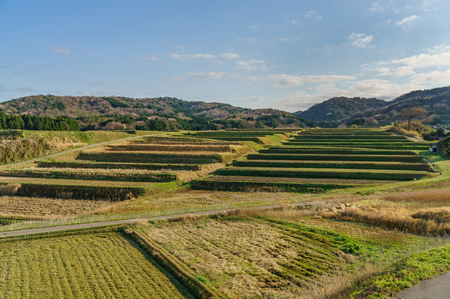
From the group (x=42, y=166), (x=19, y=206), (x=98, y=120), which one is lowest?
(x=19, y=206)

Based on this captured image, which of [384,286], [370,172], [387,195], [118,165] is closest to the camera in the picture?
[384,286]

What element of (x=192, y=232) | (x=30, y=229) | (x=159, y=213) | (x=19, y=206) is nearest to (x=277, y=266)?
(x=192, y=232)

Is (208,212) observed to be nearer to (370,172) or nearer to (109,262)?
(109,262)

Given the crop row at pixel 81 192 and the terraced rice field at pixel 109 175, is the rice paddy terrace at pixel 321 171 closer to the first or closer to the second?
the terraced rice field at pixel 109 175

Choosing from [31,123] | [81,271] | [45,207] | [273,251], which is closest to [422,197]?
[273,251]

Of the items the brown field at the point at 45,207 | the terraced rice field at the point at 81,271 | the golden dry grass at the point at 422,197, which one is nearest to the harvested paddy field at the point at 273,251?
the terraced rice field at the point at 81,271

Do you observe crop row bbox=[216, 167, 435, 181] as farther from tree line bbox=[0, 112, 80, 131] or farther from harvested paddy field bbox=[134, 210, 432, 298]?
tree line bbox=[0, 112, 80, 131]

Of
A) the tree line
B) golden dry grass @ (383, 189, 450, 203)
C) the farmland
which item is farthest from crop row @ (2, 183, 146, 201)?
the tree line
